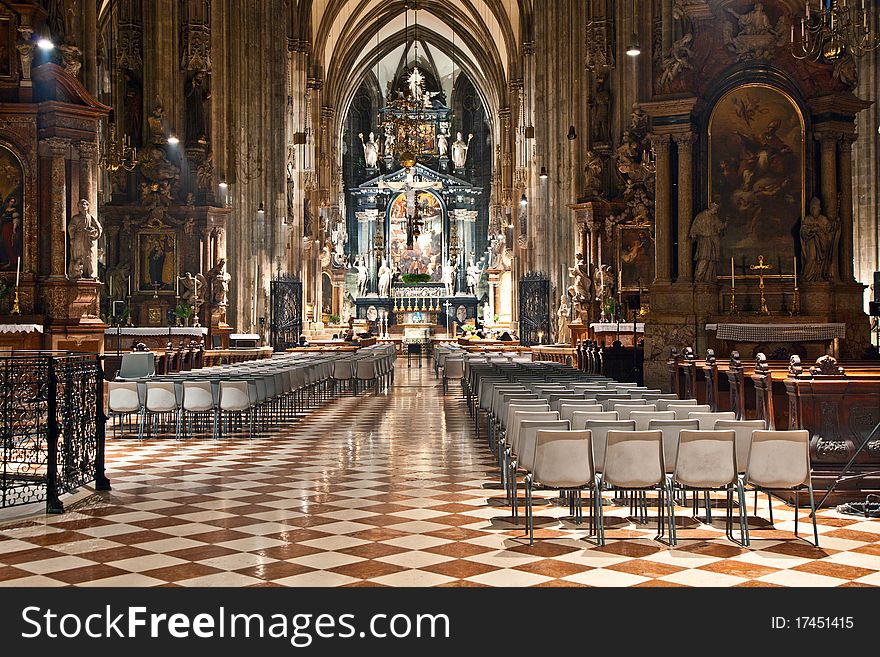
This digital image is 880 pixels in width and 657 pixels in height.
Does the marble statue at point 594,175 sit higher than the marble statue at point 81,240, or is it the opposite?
the marble statue at point 594,175

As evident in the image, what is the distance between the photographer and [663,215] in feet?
61.2

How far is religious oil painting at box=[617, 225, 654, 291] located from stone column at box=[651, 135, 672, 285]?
865 cm

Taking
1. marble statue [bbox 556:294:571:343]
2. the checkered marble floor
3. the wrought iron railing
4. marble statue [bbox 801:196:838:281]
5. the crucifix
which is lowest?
the checkered marble floor

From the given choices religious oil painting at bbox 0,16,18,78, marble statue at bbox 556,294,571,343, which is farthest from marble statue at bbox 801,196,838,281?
marble statue at bbox 556,294,571,343

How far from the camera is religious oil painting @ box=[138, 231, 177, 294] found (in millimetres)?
28438

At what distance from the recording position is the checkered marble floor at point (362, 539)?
6.61m

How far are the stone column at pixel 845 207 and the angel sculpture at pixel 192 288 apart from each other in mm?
→ 16913

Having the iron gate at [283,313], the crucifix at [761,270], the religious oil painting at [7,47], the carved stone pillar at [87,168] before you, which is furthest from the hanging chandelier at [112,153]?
the crucifix at [761,270]

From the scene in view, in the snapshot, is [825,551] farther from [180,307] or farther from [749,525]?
[180,307]

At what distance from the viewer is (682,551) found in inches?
289

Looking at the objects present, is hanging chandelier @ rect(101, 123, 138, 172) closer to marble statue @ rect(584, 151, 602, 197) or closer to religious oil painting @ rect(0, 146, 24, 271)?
religious oil painting @ rect(0, 146, 24, 271)

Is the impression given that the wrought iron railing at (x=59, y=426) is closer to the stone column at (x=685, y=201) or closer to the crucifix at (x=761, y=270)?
the stone column at (x=685, y=201)

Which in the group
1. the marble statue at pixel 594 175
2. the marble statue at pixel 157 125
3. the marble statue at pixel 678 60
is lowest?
the marble statue at pixel 594 175
